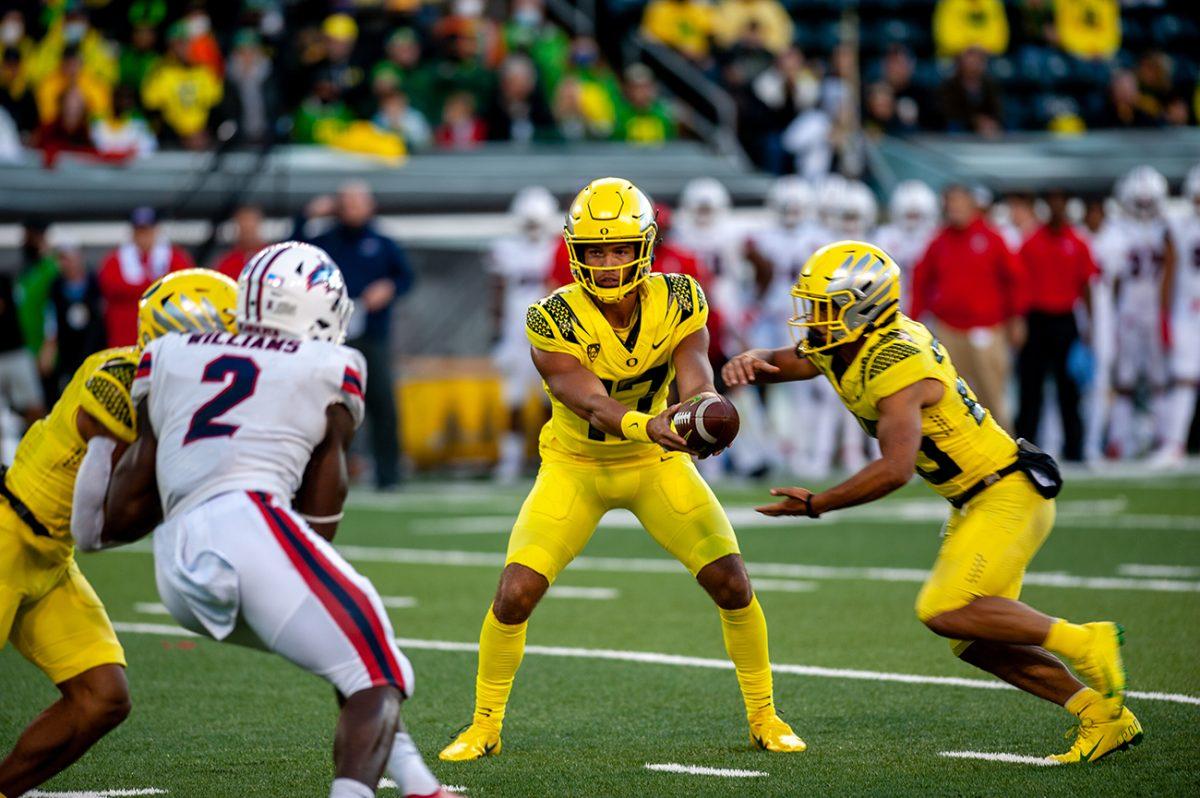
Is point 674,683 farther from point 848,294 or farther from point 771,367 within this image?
point 848,294

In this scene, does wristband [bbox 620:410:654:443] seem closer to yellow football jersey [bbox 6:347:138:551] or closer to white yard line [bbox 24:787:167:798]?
yellow football jersey [bbox 6:347:138:551]

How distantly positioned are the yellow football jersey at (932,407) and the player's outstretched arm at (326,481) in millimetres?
1748

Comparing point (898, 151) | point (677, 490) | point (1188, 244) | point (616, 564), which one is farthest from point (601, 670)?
point (898, 151)

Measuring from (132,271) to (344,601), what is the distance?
362 inches

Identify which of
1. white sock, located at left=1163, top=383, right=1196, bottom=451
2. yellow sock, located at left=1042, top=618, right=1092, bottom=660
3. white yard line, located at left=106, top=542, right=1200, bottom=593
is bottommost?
white sock, located at left=1163, top=383, right=1196, bottom=451

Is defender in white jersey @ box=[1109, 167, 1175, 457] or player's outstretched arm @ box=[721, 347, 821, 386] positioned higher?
player's outstretched arm @ box=[721, 347, 821, 386]

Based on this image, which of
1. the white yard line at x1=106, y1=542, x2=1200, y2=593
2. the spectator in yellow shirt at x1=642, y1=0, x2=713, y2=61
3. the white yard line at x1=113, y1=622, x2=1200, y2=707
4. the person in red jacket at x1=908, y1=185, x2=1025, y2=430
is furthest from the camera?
the spectator in yellow shirt at x1=642, y1=0, x2=713, y2=61

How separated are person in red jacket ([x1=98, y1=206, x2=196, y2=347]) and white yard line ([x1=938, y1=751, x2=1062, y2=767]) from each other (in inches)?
335

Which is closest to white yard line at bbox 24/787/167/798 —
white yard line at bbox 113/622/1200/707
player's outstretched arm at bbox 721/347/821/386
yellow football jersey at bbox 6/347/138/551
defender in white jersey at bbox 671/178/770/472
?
yellow football jersey at bbox 6/347/138/551

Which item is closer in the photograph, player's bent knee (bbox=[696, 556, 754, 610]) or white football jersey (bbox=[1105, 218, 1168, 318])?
player's bent knee (bbox=[696, 556, 754, 610])

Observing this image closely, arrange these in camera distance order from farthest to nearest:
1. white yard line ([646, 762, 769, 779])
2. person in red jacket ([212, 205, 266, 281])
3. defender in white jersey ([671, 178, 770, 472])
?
defender in white jersey ([671, 178, 770, 472]), person in red jacket ([212, 205, 266, 281]), white yard line ([646, 762, 769, 779])

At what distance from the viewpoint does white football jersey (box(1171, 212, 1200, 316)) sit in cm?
1411

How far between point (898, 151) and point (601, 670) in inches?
468

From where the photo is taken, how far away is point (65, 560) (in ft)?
15.9
